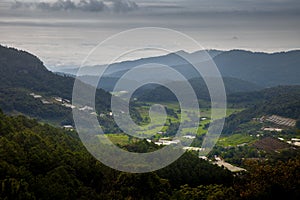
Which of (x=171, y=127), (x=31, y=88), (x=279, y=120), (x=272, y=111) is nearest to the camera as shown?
(x=171, y=127)

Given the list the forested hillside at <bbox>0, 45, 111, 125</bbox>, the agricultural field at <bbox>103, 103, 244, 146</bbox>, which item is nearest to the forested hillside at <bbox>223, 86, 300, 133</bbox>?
the agricultural field at <bbox>103, 103, 244, 146</bbox>

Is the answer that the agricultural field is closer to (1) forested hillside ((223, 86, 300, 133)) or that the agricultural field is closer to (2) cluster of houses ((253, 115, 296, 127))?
(1) forested hillside ((223, 86, 300, 133))

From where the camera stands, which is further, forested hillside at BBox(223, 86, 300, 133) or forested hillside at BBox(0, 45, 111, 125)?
forested hillside at BBox(223, 86, 300, 133)

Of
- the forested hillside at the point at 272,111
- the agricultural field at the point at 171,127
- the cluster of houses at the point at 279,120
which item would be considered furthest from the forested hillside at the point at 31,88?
the cluster of houses at the point at 279,120

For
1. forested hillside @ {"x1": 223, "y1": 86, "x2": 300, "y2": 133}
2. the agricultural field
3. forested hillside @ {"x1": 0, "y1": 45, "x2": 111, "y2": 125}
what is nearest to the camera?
the agricultural field

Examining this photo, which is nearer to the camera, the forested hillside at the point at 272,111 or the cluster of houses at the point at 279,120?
the cluster of houses at the point at 279,120

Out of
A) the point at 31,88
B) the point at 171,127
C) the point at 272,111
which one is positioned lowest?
the point at 171,127

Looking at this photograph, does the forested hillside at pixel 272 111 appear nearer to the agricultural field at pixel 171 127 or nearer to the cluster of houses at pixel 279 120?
the cluster of houses at pixel 279 120

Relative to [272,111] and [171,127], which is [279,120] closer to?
[272,111]

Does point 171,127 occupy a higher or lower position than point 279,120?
lower

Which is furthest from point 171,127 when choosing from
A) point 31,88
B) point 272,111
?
point 31,88

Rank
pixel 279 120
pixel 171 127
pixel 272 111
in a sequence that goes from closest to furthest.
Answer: pixel 171 127 → pixel 279 120 → pixel 272 111
